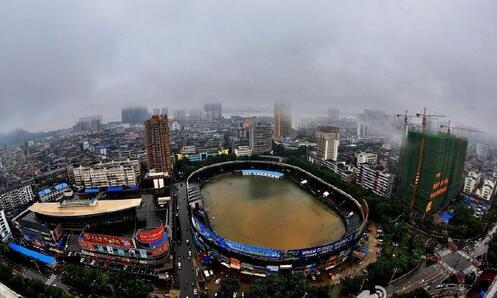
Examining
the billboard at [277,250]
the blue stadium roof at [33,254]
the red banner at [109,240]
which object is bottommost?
the blue stadium roof at [33,254]

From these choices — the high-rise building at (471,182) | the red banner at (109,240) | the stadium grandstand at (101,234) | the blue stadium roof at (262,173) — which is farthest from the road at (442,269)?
the blue stadium roof at (262,173)

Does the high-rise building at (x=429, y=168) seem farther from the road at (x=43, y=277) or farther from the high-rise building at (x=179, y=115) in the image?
the high-rise building at (x=179, y=115)

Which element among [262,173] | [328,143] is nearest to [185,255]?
[262,173]

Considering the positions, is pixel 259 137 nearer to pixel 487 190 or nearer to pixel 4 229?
pixel 487 190

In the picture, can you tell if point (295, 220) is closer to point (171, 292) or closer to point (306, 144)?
point (171, 292)

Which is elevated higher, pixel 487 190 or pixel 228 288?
pixel 228 288

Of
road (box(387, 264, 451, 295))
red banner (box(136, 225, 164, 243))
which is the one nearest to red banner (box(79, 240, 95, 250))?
red banner (box(136, 225, 164, 243))

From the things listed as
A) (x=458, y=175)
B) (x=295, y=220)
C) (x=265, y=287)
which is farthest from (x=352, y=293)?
(x=458, y=175)
